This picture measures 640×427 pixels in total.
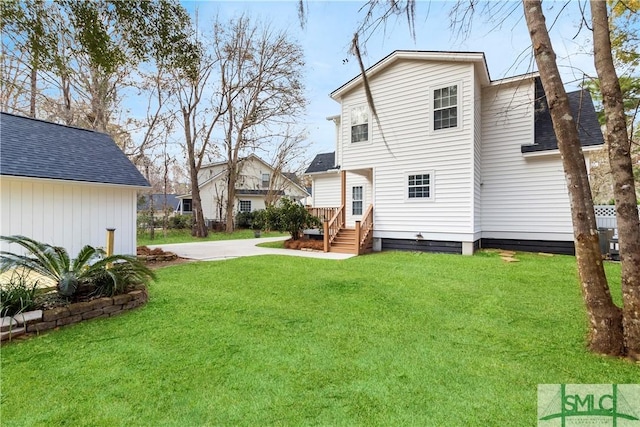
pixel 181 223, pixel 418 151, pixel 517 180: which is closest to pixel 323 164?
pixel 418 151

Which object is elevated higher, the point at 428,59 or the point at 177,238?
the point at 428,59

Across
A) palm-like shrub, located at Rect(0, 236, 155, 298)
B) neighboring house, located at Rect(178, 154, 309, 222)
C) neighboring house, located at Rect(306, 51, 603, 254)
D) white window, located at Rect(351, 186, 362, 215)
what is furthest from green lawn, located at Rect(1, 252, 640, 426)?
neighboring house, located at Rect(178, 154, 309, 222)

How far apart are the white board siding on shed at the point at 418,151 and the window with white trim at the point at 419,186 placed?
0.16 metres

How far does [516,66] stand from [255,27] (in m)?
17.1

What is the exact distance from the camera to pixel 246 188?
27.9 meters

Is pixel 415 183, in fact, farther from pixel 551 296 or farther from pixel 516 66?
pixel 516 66

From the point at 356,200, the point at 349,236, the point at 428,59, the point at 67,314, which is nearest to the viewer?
the point at 67,314

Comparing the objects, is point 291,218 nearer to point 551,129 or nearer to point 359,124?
point 359,124

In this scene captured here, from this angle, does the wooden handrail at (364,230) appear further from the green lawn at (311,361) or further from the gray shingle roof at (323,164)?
the gray shingle roof at (323,164)

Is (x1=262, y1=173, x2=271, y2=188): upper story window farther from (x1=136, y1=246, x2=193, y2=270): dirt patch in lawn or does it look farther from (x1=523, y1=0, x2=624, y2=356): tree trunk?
(x1=523, y1=0, x2=624, y2=356): tree trunk

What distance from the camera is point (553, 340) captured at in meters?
3.34

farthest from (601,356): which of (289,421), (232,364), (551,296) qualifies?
(232,364)

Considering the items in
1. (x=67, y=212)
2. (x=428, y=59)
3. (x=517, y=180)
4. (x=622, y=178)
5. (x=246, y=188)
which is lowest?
(x=67, y=212)

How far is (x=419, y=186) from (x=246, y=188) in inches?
807
